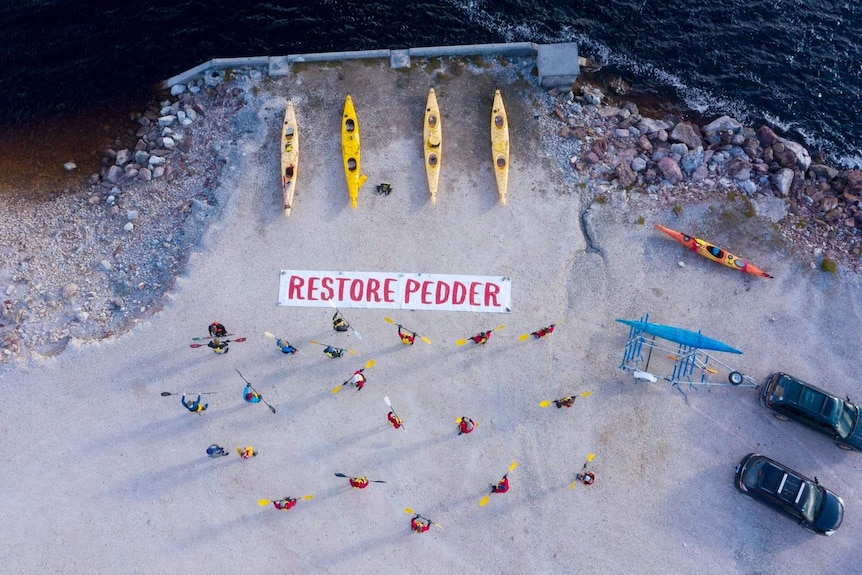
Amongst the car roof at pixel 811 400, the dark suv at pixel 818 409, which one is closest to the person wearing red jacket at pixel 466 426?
the dark suv at pixel 818 409

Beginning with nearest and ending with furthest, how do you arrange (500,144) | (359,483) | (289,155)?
(359,483) < (289,155) < (500,144)

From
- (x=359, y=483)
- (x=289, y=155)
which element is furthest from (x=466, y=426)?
(x=289, y=155)

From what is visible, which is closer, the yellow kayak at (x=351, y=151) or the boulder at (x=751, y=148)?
the yellow kayak at (x=351, y=151)

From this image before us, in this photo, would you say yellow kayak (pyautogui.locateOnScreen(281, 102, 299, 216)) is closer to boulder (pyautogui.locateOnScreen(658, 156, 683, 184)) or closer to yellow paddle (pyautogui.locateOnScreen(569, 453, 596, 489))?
yellow paddle (pyautogui.locateOnScreen(569, 453, 596, 489))

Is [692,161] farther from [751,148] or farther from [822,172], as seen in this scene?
[822,172]

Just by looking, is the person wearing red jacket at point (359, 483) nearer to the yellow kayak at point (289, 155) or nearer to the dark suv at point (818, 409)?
the yellow kayak at point (289, 155)

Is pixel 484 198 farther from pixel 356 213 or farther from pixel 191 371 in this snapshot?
pixel 191 371

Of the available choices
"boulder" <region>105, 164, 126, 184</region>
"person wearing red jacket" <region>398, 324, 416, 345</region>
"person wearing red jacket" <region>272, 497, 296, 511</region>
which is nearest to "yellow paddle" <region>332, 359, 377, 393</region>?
"person wearing red jacket" <region>398, 324, 416, 345</region>
